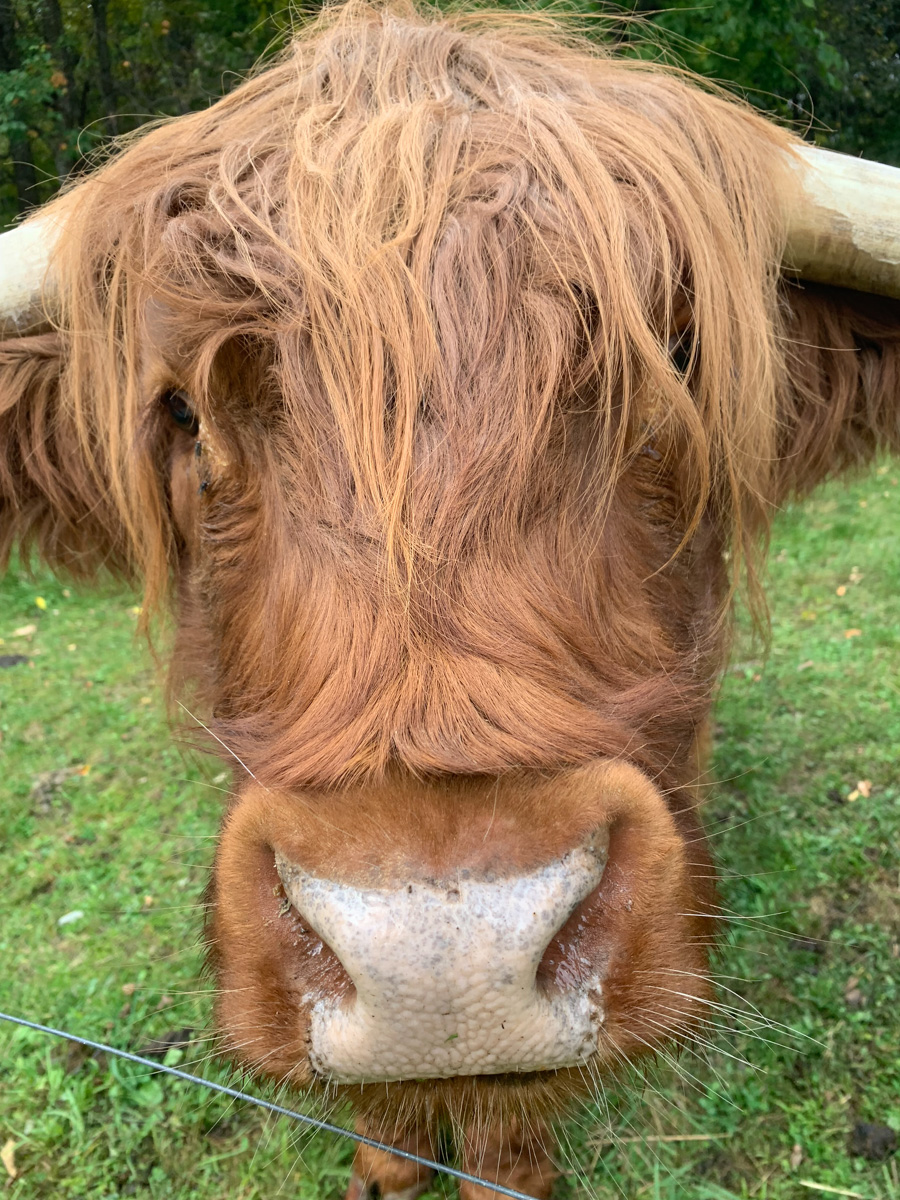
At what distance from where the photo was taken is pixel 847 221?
1755 millimetres

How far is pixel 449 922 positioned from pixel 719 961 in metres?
1.17

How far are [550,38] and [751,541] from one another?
4.76 feet

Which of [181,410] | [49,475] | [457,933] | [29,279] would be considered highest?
[29,279]

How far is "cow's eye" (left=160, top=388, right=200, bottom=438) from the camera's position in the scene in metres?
1.86

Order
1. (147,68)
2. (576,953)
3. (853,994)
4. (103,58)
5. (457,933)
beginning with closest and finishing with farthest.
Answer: (457,933)
(576,953)
(853,994)
(103,58)
(147,68)

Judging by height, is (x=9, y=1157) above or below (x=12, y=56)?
below

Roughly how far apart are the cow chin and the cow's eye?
0.90 metres

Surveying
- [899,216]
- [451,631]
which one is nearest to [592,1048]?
[451,631]

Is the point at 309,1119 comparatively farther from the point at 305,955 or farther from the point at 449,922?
the point at 449,922

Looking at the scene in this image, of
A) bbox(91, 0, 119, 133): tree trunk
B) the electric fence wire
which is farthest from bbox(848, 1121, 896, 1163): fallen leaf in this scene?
bbox(91, 0, 119, 133): tree trunk

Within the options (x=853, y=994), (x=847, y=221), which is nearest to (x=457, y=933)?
(x=847, y=221)

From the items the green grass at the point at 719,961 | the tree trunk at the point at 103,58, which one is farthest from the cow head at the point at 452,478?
the tree trunk at the point at 103,58

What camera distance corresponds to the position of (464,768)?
1161mm

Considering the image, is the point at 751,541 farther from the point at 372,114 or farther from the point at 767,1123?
the point at 767,1123
